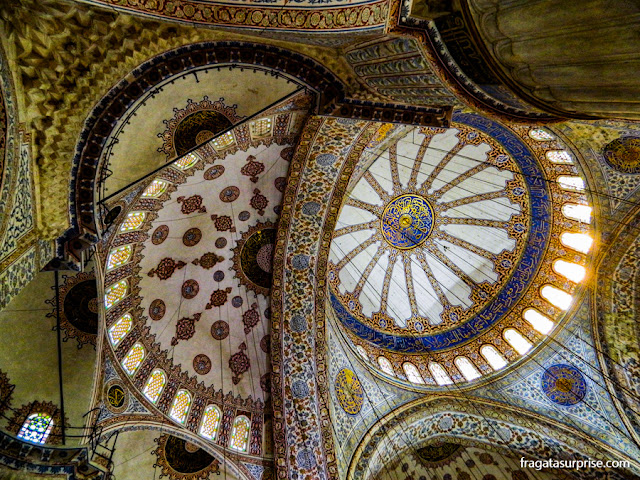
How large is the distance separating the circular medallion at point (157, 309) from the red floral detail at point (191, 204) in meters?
1.85

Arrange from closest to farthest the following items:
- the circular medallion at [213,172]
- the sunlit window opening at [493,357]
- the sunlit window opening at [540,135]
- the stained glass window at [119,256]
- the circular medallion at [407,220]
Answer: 1. the stained glass window at [119,256]
2. the circular medallion at [213,172]
3. the sunlit window opening at [540,135]
4. the sunlit window opening at [493,357]
5. the circular medallion at [407,220]

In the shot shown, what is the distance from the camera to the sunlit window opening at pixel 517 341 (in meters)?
8.24

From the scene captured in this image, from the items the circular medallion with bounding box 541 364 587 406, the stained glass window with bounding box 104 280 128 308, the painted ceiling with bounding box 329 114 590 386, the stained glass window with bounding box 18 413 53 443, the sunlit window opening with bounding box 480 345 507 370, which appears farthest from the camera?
the sunlit window opening with bounding box 480 345 507 370

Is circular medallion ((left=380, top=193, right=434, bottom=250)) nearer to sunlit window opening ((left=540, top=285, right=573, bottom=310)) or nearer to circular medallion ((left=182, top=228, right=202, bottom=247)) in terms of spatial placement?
sunlit window opening ((left=540, top=285, right=573, bottom=310))

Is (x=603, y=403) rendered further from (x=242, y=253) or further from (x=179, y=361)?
(x=179, y=361)

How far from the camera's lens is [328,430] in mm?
7020

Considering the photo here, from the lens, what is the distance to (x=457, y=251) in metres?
9.99

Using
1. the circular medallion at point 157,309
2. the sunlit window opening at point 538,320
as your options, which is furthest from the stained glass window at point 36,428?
the sunlit window opening at point 538,320

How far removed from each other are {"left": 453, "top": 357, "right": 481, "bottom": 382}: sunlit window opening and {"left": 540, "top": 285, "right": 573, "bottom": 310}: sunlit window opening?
7.77 ft

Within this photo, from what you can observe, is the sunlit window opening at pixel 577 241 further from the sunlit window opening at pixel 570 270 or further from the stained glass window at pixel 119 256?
the stained glass window at pixel 119 256

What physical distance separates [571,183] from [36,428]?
1071 cm

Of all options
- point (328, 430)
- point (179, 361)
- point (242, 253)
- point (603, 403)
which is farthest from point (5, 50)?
point (603, 403)

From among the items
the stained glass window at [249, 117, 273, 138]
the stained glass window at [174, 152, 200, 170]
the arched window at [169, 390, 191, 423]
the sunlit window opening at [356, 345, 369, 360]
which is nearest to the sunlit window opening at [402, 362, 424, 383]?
the sunlit window opening at [356, 345, 369, 360]

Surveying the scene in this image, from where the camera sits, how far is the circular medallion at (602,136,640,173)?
6352 millimetres
